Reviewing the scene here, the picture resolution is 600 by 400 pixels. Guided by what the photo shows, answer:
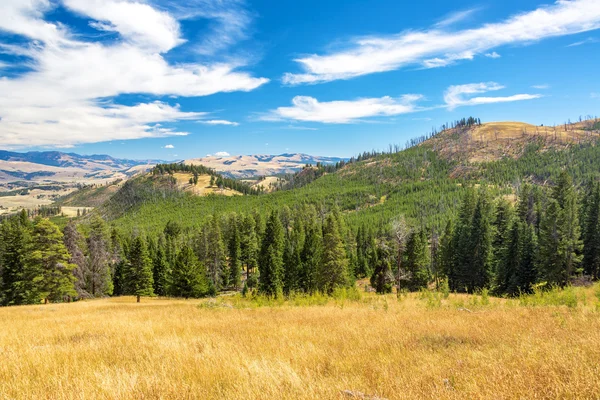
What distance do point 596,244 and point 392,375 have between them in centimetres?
5811

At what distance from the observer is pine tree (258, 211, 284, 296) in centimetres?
4978

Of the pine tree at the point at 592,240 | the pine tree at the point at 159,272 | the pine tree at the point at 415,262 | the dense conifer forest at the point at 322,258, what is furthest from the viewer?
the pine tree at the point at 159,272

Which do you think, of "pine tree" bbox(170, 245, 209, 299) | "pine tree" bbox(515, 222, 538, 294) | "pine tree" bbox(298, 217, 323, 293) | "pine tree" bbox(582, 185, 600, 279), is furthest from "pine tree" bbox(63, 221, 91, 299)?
"pine tree" bbox(582, 185, 600, 279)

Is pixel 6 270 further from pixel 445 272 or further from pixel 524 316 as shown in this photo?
pixel 445 272

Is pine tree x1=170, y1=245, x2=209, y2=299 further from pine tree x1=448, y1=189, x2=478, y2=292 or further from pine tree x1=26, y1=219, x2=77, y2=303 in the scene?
pine tree x1=448, y1=189, x2=478, y2=292

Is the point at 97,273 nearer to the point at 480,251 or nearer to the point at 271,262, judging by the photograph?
the point at 271,262

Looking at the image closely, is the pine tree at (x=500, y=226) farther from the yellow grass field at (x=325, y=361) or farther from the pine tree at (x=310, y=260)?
the yellow grass field at (x=325, y=361)

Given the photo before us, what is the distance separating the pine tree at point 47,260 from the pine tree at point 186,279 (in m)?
15.8

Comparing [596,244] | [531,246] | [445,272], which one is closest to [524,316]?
[531,246]

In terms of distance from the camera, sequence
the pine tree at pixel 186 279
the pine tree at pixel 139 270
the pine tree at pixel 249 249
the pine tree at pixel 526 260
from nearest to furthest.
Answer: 1. the pine tree at pixel 526 260
2. the pine tree at pixel 139 270
3. the pine tree at pixel 186 279
4. the pine tree at pixel 249 249

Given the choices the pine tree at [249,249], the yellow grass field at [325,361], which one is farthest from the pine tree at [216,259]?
the yellow grass field at [325,361]

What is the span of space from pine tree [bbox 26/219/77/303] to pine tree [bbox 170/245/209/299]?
51.9 feet

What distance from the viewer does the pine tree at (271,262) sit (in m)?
49.8

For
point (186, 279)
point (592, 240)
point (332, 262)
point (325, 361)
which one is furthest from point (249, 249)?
point (325, 361)
